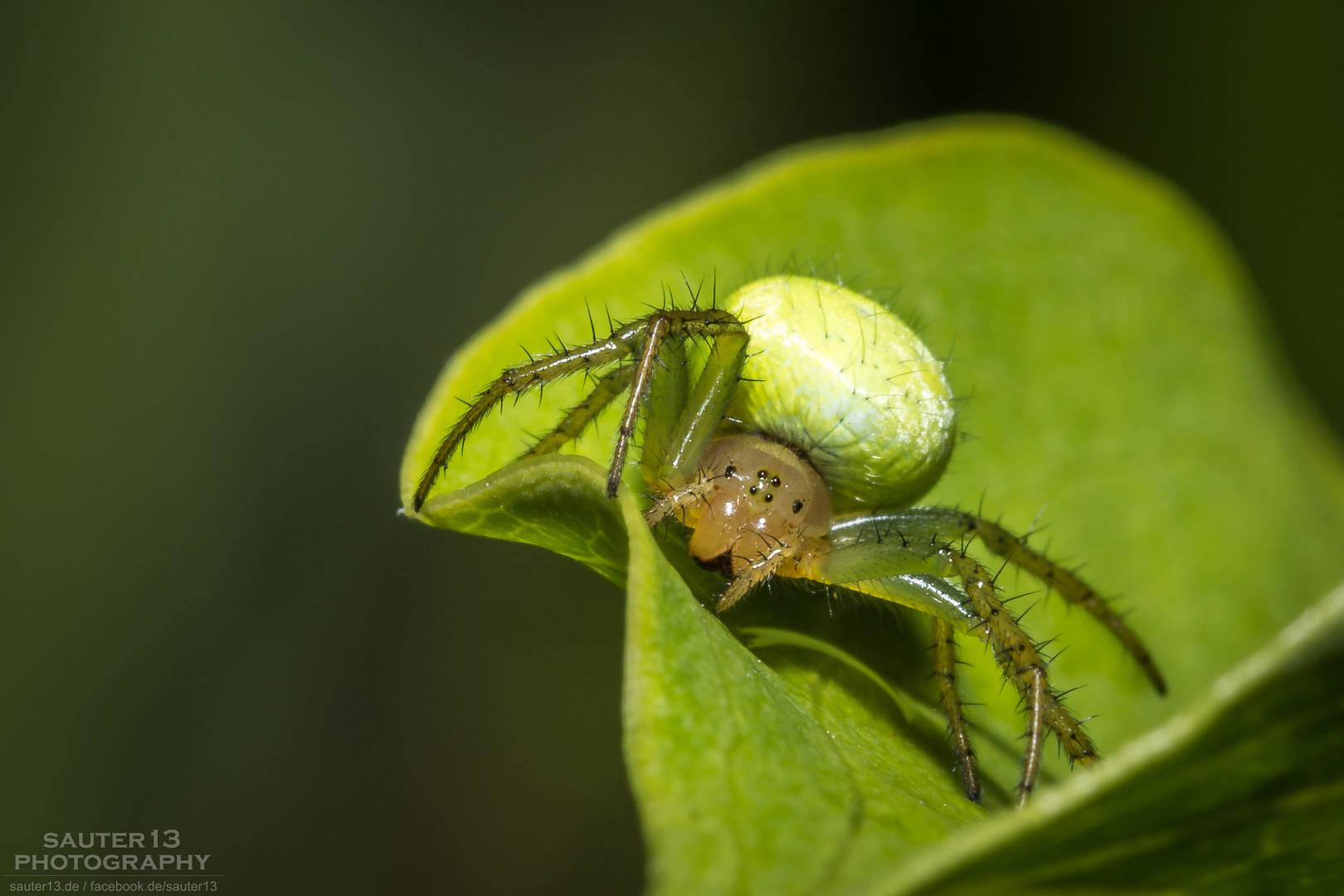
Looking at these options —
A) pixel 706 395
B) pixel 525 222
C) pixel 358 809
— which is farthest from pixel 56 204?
pixel 706 395

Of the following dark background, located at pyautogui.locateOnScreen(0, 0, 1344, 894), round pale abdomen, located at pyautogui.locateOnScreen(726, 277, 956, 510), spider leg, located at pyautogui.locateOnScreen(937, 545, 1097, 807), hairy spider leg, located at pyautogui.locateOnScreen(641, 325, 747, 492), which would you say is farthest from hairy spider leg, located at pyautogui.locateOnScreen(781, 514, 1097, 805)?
dark background, located at pyautogui.locateOnScreen(0, 0, 1344, 894)

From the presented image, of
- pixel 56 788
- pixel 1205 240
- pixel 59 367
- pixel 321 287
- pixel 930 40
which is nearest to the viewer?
pixel 1205 240

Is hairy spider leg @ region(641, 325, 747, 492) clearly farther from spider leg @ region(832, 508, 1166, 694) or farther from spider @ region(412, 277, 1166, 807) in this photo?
spider leg @ region(832, 508, 1166, 694)

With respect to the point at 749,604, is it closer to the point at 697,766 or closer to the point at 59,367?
the point at 697,766

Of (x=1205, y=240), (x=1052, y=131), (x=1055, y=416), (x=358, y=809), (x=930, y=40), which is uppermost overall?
(x=930, y=40)

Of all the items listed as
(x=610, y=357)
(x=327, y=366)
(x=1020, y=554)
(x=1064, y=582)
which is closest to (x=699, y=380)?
(x=610, y=357)

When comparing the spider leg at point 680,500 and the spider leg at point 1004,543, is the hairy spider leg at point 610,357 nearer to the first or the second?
the spider leg at point 680,500
